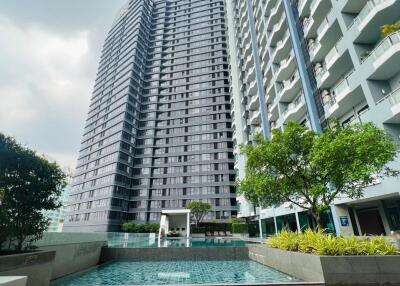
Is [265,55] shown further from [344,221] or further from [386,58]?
[344,221]

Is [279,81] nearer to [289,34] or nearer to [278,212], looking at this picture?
[289,34]

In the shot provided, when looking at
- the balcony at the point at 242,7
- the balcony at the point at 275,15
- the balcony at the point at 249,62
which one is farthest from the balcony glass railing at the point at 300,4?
the balcony at the point at 242,7

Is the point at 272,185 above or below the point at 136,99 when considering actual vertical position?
below

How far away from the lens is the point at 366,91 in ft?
56.1

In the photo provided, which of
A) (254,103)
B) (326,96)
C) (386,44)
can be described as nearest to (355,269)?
(386,44)

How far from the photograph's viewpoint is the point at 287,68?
3056 cm

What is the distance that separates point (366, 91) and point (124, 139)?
64.9 meters

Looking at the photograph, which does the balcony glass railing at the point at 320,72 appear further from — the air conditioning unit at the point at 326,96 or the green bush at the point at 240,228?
the green bush at the point at 240,228

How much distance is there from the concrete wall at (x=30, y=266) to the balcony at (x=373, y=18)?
24.5m

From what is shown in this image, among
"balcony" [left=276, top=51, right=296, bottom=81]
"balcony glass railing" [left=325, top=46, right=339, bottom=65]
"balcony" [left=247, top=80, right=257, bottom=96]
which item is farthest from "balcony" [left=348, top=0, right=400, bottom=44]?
"balcony" [left=247, top=80, right=257, bottom=96]

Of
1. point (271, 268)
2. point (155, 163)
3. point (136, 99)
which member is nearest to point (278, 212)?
point (271, 268)

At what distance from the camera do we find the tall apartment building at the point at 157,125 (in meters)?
67.2

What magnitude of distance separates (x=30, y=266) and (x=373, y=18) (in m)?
24.8

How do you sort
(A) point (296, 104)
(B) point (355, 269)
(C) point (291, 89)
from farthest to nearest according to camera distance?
(C) point (291, 89), (A) point (296, 104), (B) point (355, 269)
